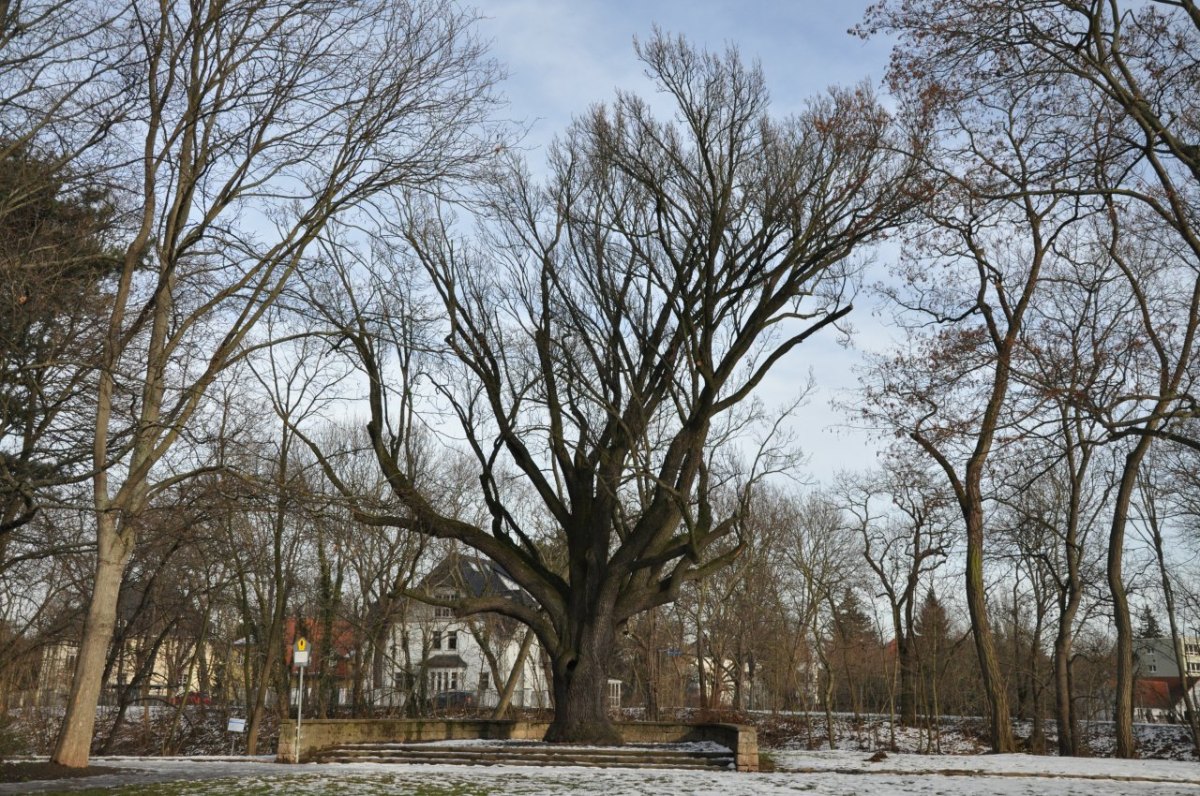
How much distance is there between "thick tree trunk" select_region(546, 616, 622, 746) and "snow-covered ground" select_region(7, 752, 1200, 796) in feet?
9.33

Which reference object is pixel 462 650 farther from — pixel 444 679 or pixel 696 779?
pixel 696 779

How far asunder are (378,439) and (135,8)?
10.4 metres

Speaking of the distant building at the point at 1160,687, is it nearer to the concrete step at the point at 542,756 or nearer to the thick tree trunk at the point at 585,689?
the thick tree trunk at the point at 585,689

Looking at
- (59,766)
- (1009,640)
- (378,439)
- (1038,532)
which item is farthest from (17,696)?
(1009,640)

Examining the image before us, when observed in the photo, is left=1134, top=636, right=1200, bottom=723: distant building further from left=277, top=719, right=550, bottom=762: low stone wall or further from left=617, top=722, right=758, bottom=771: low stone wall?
left=277, top=719, right=550, bottom=762: low stone wall

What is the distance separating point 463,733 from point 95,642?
10.7 meters

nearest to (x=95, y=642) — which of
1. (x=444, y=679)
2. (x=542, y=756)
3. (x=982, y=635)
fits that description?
(x=542, y=756)

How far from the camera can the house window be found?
65.5m

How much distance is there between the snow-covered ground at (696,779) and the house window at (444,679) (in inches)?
1914

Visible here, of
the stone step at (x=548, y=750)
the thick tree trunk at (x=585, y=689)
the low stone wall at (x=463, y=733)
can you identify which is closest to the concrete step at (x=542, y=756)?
the stone step at (x=548, y=750)

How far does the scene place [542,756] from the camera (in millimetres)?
17734

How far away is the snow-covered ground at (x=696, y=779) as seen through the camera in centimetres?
1286

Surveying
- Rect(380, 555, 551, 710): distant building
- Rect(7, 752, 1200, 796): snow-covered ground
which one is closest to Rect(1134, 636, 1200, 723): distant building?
Rect(380, 555, 551, 710): distant building

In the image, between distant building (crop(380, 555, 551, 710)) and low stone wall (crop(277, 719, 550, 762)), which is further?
Answer: distant building (crop(380, 555, 551, 710))
